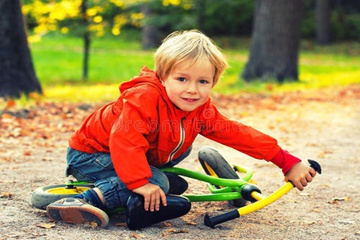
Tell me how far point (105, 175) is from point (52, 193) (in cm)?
32

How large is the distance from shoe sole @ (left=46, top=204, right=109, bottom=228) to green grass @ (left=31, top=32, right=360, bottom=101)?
5.49 m

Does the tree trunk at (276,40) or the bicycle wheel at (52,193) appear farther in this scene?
the tree trunk at (276,40)

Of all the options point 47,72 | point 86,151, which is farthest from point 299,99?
point 47,72

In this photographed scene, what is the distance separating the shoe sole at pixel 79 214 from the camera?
3.03 m

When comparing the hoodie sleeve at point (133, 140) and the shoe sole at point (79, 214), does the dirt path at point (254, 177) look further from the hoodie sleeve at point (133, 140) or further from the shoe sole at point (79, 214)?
the hoodie sleeve at point (133, 140)

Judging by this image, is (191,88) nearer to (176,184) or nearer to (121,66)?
(176,184)

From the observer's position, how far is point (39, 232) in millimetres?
2986

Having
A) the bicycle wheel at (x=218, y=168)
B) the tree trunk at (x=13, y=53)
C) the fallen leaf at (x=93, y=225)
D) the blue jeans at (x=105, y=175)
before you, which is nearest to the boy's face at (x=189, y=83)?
the blue jeans at (x=105, y=175)

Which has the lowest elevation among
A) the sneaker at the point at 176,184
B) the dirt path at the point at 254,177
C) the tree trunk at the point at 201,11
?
the tree trunk at the point at 201,11

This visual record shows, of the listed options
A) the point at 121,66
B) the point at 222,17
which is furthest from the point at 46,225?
the point at 222,17

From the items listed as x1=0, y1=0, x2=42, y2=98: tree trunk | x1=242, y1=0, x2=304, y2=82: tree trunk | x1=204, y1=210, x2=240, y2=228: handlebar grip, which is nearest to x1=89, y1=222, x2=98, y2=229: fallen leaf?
x1=204, y1=210, x2=240, y2=228: handlebar grip

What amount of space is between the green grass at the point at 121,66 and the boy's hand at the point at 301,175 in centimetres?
552

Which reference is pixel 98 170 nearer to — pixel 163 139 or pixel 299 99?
pixel 163 139

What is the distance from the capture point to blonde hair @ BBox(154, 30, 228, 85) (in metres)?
3.13
